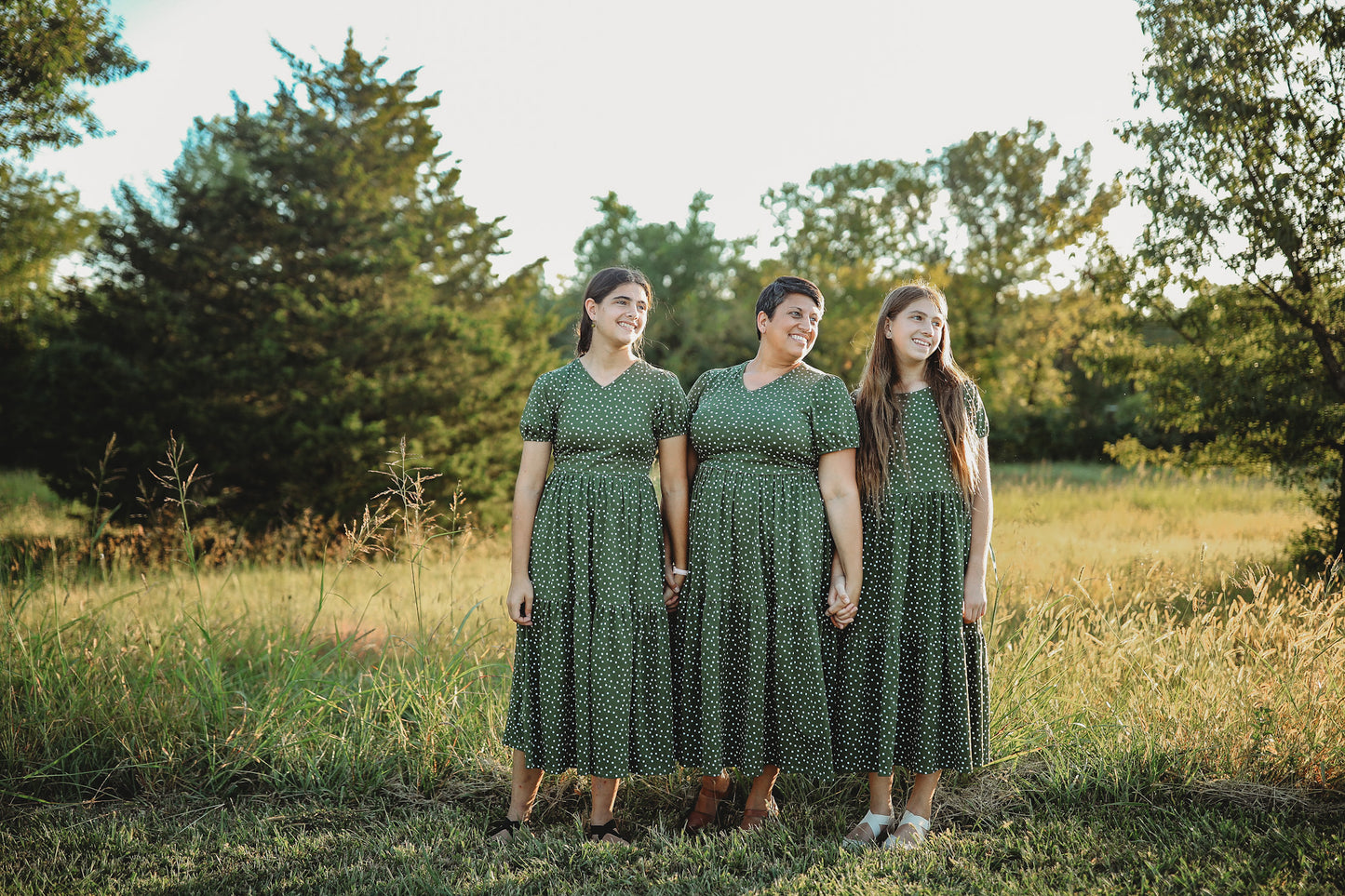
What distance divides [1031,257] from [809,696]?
2107 cm

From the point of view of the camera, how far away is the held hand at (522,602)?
3068 millimetres

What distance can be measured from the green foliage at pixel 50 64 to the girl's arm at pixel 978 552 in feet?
25.8

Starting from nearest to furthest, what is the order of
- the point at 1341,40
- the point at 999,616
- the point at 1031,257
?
the point at 999,616 < the point at 1341,40 < the point at 1031,257

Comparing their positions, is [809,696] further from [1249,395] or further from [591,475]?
[1249,395]

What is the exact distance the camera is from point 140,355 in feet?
33.4

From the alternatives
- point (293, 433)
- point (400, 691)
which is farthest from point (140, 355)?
point (400, 691)

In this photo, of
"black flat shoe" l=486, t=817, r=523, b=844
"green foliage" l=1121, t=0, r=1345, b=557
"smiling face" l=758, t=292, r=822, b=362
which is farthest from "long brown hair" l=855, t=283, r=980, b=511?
"green foliage" l=1121, t=0, r=1345, b=557

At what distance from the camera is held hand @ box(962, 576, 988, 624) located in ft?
10.1

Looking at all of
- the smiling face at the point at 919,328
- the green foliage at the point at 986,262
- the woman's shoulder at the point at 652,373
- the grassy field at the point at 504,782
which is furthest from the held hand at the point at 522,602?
the green foliage at the point at 986,262

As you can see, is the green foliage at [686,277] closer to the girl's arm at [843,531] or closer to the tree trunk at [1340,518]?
the tree trunk at [1340,518]

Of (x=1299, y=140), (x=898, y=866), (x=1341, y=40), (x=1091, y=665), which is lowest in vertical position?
(x=898, y=866)

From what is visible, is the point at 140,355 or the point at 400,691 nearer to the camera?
the point at 400,691

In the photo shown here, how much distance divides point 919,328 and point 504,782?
95.8 inches

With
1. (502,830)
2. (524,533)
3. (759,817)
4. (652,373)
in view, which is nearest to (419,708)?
(502,830)
